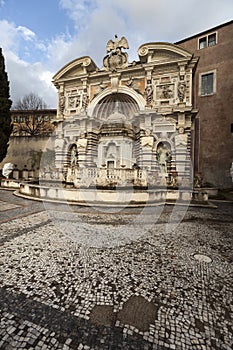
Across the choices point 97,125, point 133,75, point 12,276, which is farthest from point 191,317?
point 133,75

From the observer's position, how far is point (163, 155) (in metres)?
16.6

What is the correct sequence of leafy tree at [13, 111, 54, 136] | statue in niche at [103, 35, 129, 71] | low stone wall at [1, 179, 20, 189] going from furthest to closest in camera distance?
1. leafy tree at [13, 111, 54, 136]
2. statue in niche at [103, 35, 129, 71]
3. low stone wall at [1, 179, 20, 189]

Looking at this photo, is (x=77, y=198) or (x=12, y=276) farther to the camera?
(x=77, y=198)

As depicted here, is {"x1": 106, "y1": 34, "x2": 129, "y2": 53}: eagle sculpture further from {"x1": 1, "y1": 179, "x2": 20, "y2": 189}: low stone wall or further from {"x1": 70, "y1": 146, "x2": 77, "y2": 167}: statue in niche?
{"x1": 1, "y1": 179, "x2": 20, "y2": 189}: low stone wall

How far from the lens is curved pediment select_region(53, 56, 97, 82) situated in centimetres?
1947

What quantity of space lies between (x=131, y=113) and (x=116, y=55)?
20.6ft

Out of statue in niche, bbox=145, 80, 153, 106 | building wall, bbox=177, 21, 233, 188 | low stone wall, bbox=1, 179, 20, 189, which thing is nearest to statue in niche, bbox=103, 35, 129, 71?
statue in niche, bbox=145, 80, 153, 106

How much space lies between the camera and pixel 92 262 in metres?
3.27

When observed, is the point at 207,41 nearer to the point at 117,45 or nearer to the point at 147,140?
the point at 117,45

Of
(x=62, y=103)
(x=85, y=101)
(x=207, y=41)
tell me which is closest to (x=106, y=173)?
(x=85, y=101)

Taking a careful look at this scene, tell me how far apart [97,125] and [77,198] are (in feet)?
40.5

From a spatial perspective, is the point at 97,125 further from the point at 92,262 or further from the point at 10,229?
the point at 92,262

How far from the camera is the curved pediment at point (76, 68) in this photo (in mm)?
19469

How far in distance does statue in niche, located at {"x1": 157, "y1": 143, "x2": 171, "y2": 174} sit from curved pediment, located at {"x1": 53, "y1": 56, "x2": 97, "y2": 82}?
1230 cm
